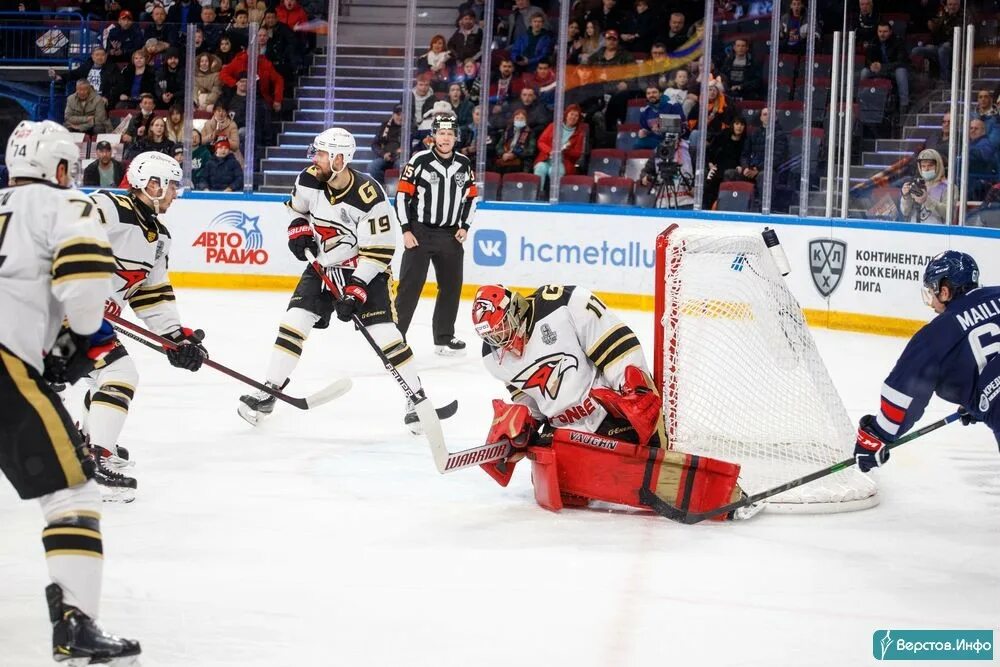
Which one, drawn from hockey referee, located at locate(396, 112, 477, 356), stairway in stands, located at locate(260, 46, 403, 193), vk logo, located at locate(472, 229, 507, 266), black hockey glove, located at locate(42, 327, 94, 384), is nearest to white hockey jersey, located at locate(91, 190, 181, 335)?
black hockey glove, located at locate(42, 327, 94, 384)

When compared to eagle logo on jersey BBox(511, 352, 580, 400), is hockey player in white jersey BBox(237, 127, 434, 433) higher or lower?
higher

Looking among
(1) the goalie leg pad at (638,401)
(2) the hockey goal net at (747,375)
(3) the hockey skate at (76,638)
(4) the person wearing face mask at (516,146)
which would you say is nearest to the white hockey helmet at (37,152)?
(3) the hockey skate at (76,638)

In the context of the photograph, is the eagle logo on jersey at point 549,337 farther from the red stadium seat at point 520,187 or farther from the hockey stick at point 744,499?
the red stadium seat at point 520,187

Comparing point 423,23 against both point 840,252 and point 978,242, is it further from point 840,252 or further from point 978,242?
point 978,242

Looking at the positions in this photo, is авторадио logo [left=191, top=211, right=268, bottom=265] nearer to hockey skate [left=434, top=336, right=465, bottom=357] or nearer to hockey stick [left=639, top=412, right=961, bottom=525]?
hockey skate [left=434, top=336, right=465, bottom=357]

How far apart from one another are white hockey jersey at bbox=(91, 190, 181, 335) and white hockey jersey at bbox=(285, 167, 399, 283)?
978mm

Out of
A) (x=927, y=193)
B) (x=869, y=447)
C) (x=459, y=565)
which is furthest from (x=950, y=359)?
(x=927, y=193)

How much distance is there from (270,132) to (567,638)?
6833mm

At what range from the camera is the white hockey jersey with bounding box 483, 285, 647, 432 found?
390 centimetres

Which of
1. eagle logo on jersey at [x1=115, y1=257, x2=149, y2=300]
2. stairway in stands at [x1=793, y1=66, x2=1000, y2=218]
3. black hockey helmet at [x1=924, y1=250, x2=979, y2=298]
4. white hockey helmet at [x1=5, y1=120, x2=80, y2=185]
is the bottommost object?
eagle logo on jersey at [x1=115, y1=257, x2=149, y2=300]

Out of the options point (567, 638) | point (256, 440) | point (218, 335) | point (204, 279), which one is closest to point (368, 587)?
point (567, 638)

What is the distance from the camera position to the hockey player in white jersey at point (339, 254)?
16.6ft

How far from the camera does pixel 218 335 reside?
23.7ft

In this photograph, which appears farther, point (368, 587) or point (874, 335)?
point (874, 335)
